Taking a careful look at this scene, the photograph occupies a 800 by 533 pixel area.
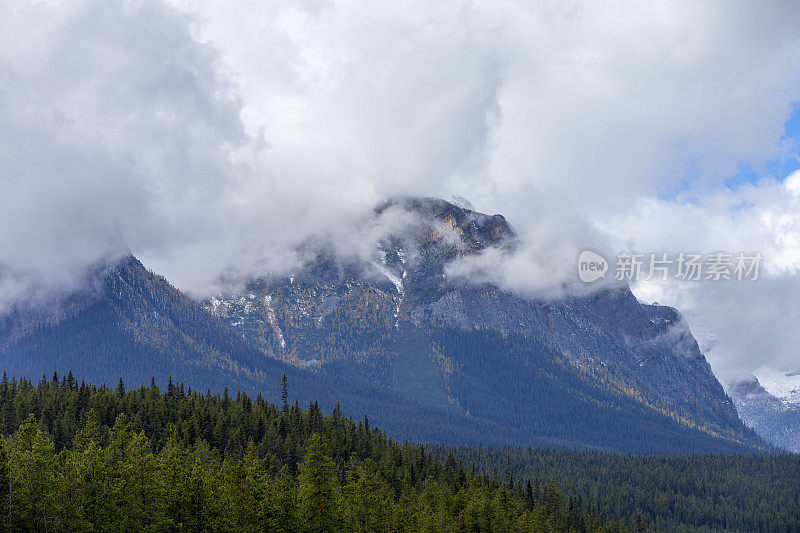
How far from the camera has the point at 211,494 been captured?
111 meters

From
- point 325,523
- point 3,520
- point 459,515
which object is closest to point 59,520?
point 3,520

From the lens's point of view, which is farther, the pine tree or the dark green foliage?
the pine tree

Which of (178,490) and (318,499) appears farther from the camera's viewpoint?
(318,499)

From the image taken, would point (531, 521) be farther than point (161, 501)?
Yes

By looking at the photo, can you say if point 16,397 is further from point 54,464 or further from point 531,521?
point 531,521

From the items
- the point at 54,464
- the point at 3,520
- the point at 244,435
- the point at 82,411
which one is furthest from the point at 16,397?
the point at 3,520

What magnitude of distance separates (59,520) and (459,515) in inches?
2665

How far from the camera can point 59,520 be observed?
330 ft

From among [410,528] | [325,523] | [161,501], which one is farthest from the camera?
[410,528]

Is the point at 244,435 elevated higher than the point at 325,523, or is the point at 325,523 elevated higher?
the point at 244,435

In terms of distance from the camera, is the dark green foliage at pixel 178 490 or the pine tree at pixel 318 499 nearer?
the dark green foliage at pixel 178 490

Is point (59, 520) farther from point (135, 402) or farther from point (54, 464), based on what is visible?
point (135, 402)

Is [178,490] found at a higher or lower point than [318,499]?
lower

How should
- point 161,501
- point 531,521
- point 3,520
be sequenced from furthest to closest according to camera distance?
point 531,521 → point 161,501 → point 3,520
